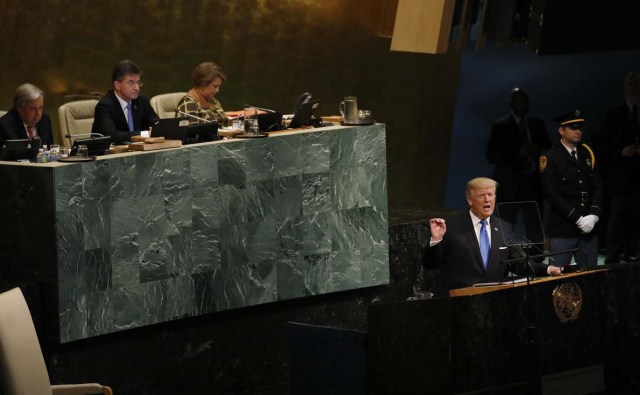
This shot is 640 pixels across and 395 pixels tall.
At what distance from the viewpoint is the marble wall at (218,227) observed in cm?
657

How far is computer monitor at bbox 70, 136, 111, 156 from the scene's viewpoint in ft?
21.4

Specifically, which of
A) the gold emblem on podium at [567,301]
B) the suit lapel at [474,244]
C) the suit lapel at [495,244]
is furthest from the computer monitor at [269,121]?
the gold emblem on podium at [567,301]

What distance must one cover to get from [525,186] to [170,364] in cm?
340

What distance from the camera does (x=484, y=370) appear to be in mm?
5805

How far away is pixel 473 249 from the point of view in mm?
6914

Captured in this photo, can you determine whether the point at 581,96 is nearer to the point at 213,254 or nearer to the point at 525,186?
the point at 525,186

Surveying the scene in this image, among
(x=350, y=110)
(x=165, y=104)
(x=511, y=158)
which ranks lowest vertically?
(x=511, y=158)

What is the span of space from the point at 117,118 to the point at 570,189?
115 inches

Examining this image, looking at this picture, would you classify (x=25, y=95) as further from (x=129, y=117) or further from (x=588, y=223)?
(x=588, y=223)

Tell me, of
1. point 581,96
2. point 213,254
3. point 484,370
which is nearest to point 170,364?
point 213,254

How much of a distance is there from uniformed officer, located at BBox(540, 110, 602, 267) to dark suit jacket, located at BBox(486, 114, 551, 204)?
813 millimetres

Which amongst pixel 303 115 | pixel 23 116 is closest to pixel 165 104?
pixel 303 115

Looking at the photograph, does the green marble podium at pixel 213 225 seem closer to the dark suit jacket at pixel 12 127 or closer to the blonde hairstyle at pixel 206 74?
the blonde hairstyle at pixel 206 74

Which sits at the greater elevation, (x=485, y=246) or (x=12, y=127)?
(x=12, y=127)
